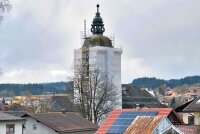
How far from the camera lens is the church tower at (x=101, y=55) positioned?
91594 mm

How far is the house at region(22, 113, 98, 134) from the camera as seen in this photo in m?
50.8

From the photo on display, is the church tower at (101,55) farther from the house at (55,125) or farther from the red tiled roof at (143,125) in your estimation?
the red tiled roof at (143,125)

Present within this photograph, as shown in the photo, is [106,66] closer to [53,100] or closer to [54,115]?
[53,100]

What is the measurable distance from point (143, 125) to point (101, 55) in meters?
58.8

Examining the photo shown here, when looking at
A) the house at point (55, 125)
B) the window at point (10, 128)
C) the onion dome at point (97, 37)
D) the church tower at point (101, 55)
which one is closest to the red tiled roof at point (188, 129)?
the house at point (55, 125)

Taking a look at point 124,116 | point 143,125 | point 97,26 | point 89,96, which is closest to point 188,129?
point 143,125

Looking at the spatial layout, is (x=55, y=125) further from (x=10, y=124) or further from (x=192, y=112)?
(x=192, y=112)

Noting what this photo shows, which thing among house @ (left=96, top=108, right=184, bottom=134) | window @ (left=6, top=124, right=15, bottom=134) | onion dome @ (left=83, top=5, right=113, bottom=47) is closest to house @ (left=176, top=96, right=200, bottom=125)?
house @ (left=96, top=108, right=184, bottom=134)

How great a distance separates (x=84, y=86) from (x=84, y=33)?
106 feet

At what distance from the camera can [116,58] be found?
94.8m

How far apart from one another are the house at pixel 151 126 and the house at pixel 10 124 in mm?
15502

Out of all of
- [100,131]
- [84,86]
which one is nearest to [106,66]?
[84,86]

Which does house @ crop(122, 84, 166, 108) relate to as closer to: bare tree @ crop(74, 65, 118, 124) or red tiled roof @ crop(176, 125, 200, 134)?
bare tree @ crop(74, 65, 118, 124)

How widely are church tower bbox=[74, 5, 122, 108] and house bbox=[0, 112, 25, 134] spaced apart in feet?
141
